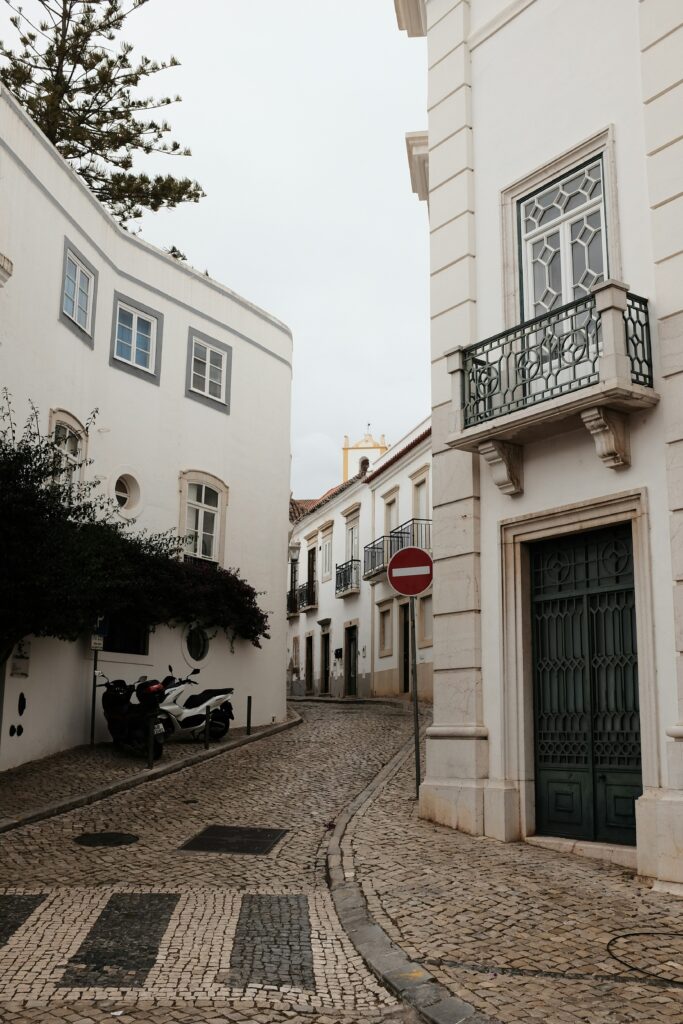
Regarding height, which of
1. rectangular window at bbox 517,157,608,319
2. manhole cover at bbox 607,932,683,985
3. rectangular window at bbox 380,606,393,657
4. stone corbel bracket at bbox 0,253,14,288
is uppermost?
stone corbel bracket at bbox 0,253,14,288

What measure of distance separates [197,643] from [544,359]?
10607 mm

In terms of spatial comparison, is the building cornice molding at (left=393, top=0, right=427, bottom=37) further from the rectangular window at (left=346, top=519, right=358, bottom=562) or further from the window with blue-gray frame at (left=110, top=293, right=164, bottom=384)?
the rectangular window at (left=346, top=519, right=358, bottom=562)

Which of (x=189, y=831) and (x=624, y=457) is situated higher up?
(x=624, y=457)

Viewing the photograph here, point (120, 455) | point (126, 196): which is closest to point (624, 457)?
point (120, 455)

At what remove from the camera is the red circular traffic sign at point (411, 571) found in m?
10.2

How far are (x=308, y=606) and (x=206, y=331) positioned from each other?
852 inches

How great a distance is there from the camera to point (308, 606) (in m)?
39.7

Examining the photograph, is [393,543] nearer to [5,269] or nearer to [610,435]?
[5,269]

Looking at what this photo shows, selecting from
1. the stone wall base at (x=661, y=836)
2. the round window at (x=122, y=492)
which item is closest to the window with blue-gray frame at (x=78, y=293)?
the round window at (x=122, y=492)

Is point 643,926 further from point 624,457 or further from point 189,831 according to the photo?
point 189,831

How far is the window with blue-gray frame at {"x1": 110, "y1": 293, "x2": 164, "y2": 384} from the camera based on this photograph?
56.9 ft

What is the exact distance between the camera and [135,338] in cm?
1778

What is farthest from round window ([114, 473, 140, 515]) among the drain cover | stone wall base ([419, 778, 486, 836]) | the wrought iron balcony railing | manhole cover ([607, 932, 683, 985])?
manhole cover ([607, 932, 683, 985])

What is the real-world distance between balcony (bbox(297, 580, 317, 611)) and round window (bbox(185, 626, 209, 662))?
21373mm
